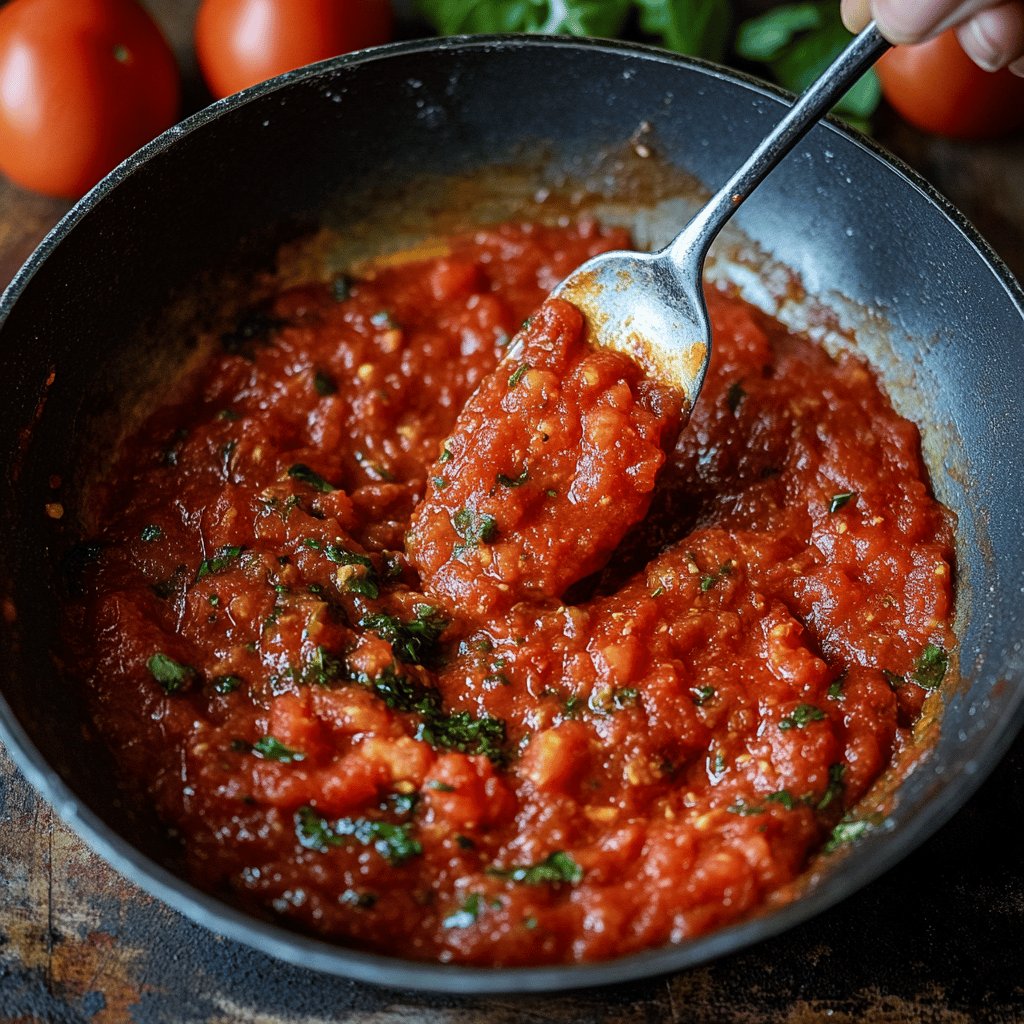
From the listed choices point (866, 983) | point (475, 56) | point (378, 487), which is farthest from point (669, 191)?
point (866, 983)

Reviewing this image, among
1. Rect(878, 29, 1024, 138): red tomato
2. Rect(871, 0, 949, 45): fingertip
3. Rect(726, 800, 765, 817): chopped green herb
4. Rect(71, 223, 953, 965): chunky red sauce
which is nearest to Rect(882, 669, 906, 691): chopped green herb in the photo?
Rect(71, 223, 953, 965): chunky red sauce

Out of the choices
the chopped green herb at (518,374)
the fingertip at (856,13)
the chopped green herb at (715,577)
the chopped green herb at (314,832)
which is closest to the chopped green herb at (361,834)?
the chopped green herb at (314,832)

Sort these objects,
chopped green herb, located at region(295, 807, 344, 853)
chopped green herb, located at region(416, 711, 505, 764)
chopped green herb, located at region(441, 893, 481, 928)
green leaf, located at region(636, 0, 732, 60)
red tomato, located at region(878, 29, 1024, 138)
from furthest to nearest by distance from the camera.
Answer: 1. green leaf, located at region(636, 0, 732, 60)
2. red tomato, located at region(878, 29, 1024, 138)
3. chopped green herb, located at region(416, 711, 505, 764)
4. chopped green herb, located at region(295, 807, 344, 853)
5. chopped green herb, located at region(441, 893, 481, 928)

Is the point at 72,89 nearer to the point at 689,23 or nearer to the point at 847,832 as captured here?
the point at 689,23

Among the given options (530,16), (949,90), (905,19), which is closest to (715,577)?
(905,19)

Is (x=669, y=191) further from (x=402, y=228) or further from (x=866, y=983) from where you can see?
(x=866, y=983)

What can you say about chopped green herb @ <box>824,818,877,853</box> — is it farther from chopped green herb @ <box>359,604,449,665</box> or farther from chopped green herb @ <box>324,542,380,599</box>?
chopped green herb @ <box>324,542,380,599</box>

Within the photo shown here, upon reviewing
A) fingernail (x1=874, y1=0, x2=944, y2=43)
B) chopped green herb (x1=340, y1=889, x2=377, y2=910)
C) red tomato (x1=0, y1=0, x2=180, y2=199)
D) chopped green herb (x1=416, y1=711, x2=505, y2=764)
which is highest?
fingernail (x1=874, y1=0, x2=944, y2=43)

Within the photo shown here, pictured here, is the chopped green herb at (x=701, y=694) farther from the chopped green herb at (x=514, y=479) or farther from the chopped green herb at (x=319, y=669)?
the chopped green herb at (x=319, y=669)
